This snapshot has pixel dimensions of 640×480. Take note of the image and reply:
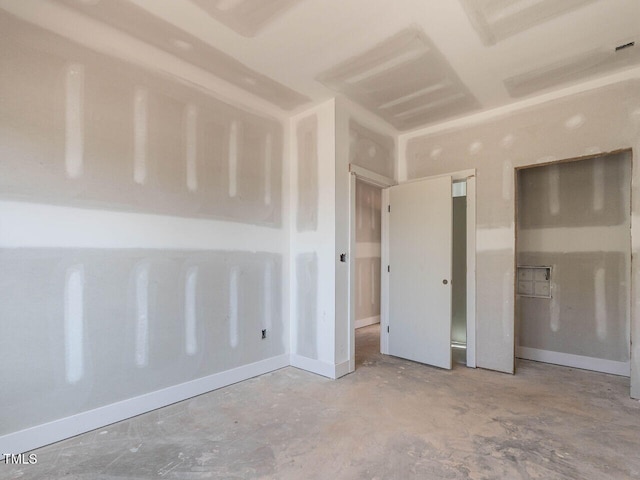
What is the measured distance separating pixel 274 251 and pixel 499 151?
2.68 metres

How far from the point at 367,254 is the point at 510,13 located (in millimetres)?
4111

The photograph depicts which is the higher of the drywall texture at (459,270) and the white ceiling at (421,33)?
the white ceiling at (421,33)

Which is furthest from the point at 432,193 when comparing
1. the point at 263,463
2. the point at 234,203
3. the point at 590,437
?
the point at 263,463

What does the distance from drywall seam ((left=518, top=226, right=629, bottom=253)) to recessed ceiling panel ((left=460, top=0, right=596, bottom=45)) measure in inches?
94.3

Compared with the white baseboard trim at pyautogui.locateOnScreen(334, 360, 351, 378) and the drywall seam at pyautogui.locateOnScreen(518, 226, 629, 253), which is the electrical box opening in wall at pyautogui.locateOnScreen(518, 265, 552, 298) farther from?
the white baseboard trim at pyautogui.locateOnScreen(334, 360, 351, 378)

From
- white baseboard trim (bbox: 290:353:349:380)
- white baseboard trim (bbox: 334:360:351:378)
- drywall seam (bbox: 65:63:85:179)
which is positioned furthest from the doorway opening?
drywall seam (bbox: 65:63:85:179)

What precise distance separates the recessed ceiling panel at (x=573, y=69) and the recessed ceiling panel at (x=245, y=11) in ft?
7.21

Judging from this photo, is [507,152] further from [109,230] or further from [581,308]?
[109,230]

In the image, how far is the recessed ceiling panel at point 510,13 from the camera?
6.81 ft

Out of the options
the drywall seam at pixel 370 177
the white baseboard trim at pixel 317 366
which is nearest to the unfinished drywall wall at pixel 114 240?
the white baseboard trim at pixel 317 366

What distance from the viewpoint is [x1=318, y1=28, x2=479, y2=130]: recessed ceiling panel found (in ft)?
8.39

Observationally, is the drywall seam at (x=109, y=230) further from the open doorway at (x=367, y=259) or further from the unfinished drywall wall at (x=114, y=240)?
the open doorway at (x=367, y=259)

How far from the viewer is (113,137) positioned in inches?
94.3

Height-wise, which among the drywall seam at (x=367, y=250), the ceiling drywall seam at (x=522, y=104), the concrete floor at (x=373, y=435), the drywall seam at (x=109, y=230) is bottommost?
the concrete floor at (x=373, y=435)
